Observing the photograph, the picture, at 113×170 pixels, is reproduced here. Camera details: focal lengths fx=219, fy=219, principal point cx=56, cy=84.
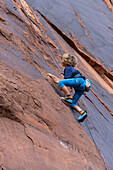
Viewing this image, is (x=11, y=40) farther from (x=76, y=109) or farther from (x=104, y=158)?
(x=104, y=158)

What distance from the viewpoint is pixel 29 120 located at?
7.11ft

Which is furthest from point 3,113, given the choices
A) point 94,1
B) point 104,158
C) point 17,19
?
point 94,1

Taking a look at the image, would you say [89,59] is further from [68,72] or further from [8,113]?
[8,113]

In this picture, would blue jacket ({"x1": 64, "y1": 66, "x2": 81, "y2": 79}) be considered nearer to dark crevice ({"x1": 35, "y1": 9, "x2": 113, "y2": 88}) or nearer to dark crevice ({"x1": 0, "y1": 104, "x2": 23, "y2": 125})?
dark crevice ({"x1": 0, "y1": 104, "x2": 23, "y2": 125})

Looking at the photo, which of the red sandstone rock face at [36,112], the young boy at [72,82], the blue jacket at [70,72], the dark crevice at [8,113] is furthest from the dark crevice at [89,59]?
the dark crevice at [8,113]

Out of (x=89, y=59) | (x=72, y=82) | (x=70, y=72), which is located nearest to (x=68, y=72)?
(x=70, y=72)

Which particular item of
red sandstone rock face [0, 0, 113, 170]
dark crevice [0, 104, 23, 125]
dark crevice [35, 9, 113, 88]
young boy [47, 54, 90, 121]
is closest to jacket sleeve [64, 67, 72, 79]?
young boy [47, 54, 90, 121]

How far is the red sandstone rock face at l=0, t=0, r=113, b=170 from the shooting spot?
1.86 metres

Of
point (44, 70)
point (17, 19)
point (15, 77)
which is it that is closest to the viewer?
point (15, 77)

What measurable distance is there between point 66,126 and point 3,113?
3.55ft

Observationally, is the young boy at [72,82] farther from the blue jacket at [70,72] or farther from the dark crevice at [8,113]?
the dark crevice at [8,113]

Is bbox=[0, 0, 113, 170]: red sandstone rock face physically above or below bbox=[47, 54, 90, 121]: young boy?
below

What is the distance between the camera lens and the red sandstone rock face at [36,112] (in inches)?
73.2

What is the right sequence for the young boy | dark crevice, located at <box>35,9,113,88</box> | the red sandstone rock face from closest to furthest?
1. the red sandstone rock face
2. the young boy
3. dark crevice, located at <box>35,9,113,88</box>
